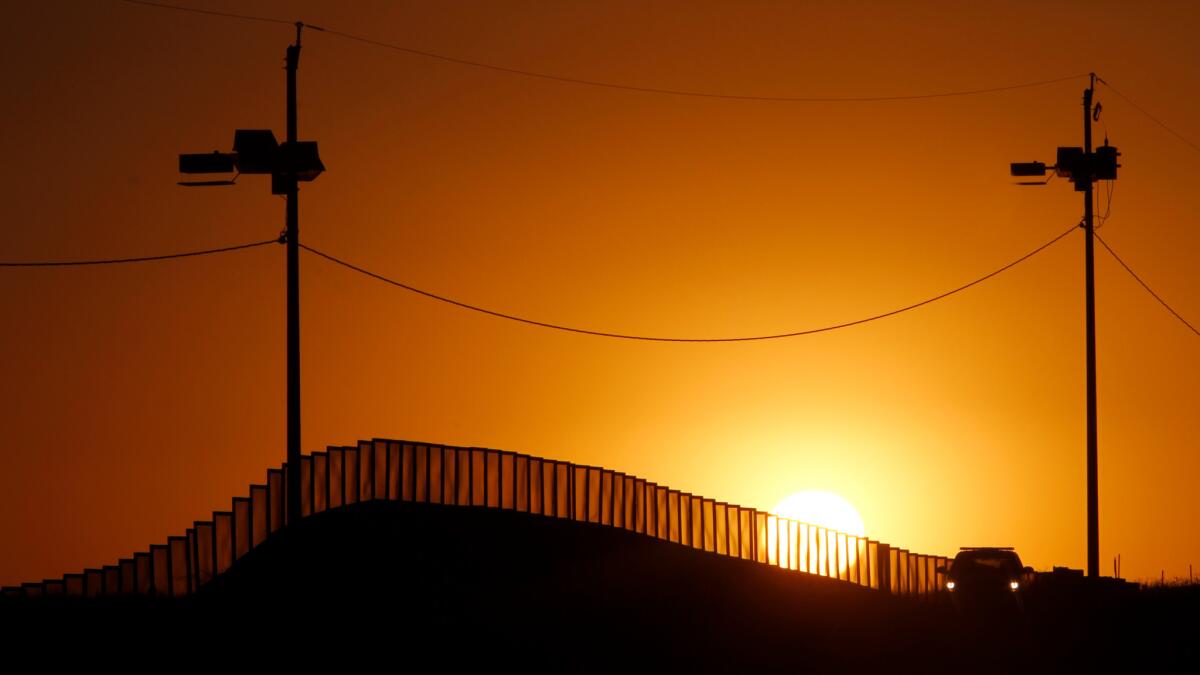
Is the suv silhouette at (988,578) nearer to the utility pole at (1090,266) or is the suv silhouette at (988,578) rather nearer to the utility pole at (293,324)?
the utility pole at (1090,266)

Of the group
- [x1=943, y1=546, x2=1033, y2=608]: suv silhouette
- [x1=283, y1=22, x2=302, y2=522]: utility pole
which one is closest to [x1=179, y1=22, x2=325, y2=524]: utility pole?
[x1=283, y1=22, x2=302, y2=522]: utility pole

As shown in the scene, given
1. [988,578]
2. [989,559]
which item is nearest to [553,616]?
[988,578]

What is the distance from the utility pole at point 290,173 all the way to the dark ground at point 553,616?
2.32 m

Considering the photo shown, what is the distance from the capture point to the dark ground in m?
28.3

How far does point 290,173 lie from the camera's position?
A: 31453 millimetres

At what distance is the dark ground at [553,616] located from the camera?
2827cm

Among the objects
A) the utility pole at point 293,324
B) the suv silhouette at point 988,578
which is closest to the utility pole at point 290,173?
the utility pole at point 293,324

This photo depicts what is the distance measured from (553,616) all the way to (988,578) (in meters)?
11.4

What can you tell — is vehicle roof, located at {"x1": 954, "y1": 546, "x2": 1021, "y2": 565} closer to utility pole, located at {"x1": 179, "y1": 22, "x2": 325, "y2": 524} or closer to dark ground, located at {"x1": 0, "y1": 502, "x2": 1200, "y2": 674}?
dark ground, located at {"x1": 0, "y1": 502, "x2": 1200, "y2": 674}

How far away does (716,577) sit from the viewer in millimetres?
39375

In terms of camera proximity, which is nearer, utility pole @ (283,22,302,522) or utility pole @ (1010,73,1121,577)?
utility pole @ (283,22,302,522)

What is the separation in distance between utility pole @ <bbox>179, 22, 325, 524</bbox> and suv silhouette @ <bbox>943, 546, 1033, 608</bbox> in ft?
48.2

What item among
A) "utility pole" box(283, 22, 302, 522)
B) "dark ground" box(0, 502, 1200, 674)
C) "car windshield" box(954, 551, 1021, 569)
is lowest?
"dark ground" box(0, 502, 1200, 674)

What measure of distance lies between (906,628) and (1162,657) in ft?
19.9
